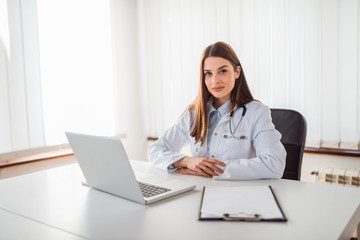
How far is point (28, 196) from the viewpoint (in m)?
1.35

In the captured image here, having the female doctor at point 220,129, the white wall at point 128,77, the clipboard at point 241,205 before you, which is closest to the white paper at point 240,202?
the clipboard at point 241,205

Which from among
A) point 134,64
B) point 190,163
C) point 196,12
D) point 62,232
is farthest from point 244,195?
point 134,64

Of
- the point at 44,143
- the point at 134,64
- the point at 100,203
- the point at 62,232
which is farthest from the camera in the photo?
the point at 134,64

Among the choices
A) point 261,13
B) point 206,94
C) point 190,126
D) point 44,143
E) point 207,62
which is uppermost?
point 261,13

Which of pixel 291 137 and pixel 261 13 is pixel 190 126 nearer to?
pixel 291 137

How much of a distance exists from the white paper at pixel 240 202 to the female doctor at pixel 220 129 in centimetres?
26

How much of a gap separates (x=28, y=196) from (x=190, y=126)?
924 millimetres

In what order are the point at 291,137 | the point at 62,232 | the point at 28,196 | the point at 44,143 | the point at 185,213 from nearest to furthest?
the point at 62,232 → the point at 185,213 → the point at 28,196 → the point at 291,137 → the point at 44,143

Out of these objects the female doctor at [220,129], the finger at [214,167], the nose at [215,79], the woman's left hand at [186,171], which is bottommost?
the woman's left hand at [186,171]

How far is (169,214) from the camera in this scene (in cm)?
108

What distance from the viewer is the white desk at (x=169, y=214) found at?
93cm

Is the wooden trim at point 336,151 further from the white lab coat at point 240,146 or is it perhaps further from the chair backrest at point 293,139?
the white lab coat at point 240,146

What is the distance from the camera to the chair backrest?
1.80m

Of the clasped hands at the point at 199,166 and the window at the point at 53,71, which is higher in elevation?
the window at the point at 53,71
